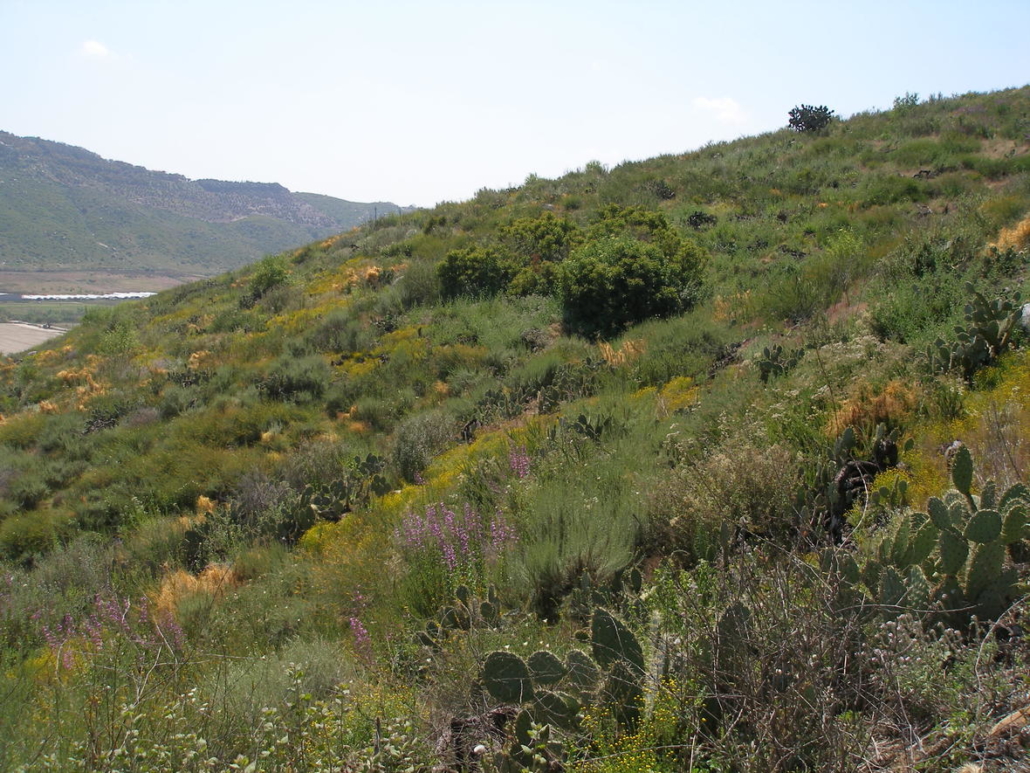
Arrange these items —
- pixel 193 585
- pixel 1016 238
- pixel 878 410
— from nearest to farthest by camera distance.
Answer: pixel 878 410, pixel 193 585, pixel 1016 238

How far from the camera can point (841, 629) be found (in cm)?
217

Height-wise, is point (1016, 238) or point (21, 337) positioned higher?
point (1016, 238)

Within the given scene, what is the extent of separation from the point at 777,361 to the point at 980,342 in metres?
1.91

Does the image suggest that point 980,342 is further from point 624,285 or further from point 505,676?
point 624,285

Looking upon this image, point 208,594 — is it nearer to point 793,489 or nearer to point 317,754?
point 317,754

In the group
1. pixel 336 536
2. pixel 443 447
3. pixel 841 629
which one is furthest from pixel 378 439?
pixel 841 629

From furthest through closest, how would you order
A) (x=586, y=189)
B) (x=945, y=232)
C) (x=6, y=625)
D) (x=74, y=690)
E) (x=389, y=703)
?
1. (x=586, y=189)
2. (x=945, y=232)
3. (x=6, y=625)
4. (x=74, y=690)
5. (x=389, y=703)

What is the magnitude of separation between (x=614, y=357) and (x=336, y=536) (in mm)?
5243

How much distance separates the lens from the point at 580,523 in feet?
13.6

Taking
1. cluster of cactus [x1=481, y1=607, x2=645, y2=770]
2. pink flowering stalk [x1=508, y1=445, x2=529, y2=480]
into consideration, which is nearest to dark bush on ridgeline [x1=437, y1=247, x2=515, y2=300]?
pink flowering stalk [x1=508, y1=445, x2=529, y2=480]

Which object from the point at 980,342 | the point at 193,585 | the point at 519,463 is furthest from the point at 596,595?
the point at 980,342

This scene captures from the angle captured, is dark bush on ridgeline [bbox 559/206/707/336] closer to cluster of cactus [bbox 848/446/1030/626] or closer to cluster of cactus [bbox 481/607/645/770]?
cluster of cactus [bbox 848/446/1030/626]

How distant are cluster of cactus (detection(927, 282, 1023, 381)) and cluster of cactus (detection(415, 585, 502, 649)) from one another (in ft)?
13.1

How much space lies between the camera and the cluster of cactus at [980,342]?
4.91 meters
